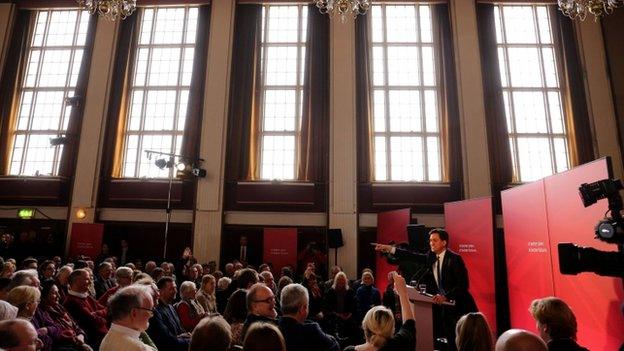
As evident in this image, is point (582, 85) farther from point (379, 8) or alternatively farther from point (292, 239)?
point (292, 239)

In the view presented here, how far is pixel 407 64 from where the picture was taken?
10.7 metres

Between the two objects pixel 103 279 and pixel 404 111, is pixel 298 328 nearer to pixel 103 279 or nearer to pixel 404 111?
pixel 103 279

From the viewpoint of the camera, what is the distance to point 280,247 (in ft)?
30.1

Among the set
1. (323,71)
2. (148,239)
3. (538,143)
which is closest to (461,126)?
(538,143)

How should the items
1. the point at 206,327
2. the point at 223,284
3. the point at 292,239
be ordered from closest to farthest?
the point at 206,327 → the point at 223,284 → the point at 292,239

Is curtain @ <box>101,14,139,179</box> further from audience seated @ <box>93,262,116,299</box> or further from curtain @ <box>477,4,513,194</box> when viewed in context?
curtain @ <box>477,4,513,194</box>

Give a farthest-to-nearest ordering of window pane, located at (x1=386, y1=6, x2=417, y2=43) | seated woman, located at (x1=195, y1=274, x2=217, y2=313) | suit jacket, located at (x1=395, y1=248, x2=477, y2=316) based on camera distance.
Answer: window pane, located at (x1=386, y1=6, x2=417, y2=43) < seated woman, located at (x1=195, y1=274, x2=217, y2=313) < suit jacket, located at (x1=395, y1=248, x2=477, y2=316)

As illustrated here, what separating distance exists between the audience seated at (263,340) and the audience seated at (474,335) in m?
0.94

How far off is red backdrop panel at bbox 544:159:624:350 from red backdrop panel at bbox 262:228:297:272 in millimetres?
5615

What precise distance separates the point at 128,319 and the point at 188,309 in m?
1.98

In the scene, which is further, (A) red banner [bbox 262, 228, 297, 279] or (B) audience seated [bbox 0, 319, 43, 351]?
(A) red banner [bbox 262, 228, 297, 279]

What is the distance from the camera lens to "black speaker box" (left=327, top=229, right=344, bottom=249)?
914 cm

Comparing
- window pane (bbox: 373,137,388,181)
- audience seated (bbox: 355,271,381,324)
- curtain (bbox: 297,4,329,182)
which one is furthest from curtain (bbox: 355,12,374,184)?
audience seated (bbox: 355,271,381,324)

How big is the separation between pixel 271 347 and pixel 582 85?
36.6 feet
